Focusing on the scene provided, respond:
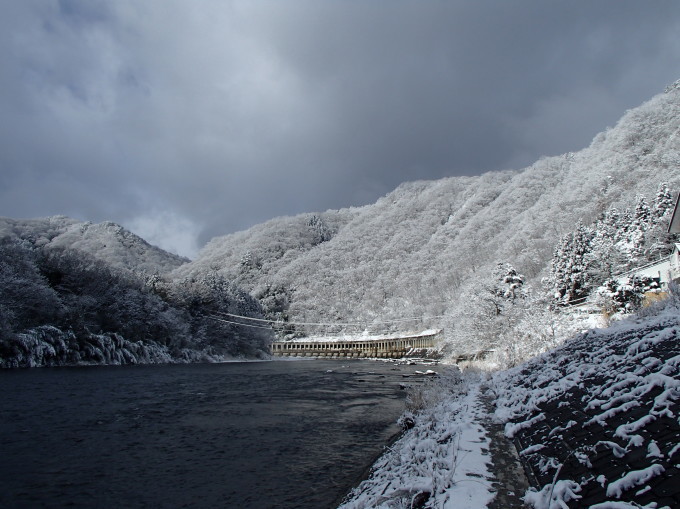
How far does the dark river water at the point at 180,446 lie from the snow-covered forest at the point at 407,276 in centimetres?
1391

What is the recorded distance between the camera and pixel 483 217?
6083 inches

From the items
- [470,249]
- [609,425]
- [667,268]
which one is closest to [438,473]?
[609,425]

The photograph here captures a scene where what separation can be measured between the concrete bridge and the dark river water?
8803 centimetres

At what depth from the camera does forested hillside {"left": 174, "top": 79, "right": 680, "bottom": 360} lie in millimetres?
87688

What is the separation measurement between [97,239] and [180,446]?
6765 inches

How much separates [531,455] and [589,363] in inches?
164

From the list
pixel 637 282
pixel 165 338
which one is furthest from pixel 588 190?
pixel 165 338

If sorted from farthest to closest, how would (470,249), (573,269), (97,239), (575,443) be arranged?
1. (97,239)
2. (470,249)
3. (573,269)
4. (575,443)

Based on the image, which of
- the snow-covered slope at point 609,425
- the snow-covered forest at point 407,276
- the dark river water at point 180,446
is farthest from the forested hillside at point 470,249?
the snow-covered slope at point 609,425

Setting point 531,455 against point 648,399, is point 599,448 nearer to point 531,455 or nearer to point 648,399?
point 648,399

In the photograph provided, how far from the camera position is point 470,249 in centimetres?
13488

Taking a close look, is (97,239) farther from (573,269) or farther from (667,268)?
(667,268)

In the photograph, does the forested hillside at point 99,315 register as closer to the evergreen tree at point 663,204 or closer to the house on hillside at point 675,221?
the house on hillside at point 675,221

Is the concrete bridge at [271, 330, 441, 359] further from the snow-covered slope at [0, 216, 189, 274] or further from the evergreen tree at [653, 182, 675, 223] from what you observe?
the evergreen tree at [653, 182, 675, 223]
